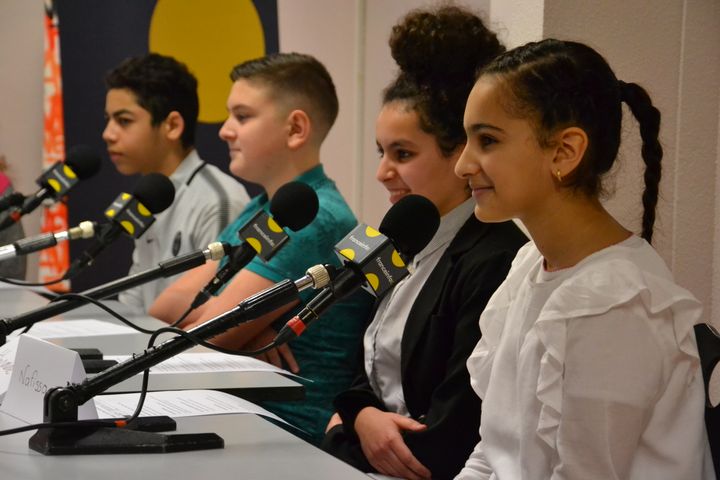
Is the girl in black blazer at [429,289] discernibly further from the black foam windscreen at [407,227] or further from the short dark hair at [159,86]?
the short dark hair at [159,86]

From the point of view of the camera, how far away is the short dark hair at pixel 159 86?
356 cm

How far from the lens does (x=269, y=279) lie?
7.63ft

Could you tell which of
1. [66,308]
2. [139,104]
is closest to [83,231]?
[66,308]

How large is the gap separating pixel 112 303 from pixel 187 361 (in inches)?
55.1

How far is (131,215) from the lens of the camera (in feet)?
6.80

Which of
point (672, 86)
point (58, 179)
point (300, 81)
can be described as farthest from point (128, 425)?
point (300, 81)

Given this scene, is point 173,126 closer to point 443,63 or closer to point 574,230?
point 443,63

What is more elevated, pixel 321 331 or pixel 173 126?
pixel 173 126

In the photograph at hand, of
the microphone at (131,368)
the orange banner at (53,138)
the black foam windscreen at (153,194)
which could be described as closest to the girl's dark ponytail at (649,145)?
the microphone at (131,368)

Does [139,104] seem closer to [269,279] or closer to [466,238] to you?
[269,279]

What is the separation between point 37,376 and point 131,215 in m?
0.75

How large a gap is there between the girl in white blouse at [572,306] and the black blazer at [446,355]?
130 mm

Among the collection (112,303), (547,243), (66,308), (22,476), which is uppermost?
(547,243)

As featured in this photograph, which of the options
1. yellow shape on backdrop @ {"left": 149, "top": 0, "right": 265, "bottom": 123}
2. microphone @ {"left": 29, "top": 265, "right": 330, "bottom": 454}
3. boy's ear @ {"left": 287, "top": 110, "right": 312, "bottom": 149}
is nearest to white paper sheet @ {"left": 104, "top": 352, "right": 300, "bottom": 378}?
microphone @ {"left": 29, "top": 265, "right": 330, "bottom": 454}
